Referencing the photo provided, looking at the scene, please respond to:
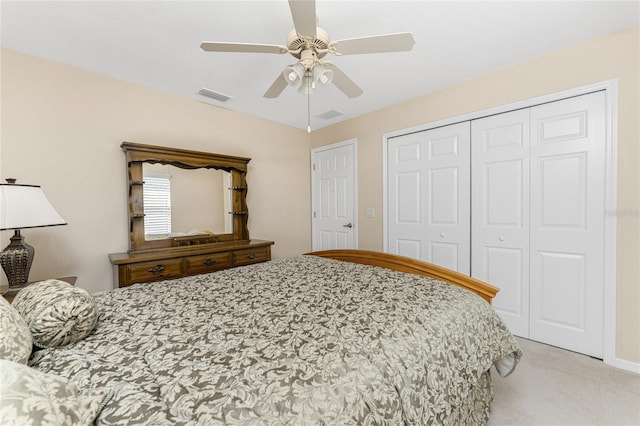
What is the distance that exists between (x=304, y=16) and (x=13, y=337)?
161 cm

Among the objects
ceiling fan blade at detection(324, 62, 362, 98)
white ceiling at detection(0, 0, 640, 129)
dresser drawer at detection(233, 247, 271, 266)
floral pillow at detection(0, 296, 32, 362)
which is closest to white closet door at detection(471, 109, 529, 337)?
white ceiling at detection(0, 0, 640, 129)

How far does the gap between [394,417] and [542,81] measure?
2863mm

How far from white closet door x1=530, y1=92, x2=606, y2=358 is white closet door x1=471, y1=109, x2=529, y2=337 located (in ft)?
0.22

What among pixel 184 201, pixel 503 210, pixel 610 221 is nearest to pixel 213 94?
pixel 184 201

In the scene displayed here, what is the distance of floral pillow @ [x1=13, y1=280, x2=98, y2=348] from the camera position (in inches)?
37.2

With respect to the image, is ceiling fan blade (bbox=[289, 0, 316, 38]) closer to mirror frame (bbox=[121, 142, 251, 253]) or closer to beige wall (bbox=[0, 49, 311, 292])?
mirror frame (bbox=[121, 142, 251, 253])

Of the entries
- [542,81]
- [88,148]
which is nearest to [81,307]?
[88,148]

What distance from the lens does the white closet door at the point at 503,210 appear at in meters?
2.52

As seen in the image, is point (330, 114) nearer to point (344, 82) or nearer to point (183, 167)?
point (344, 82)

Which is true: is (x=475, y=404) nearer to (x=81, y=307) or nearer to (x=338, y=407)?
(x=338, y=407)

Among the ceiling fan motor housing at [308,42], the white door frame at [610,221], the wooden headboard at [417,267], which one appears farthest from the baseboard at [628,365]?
the ceiling fan motor housing at [308,42]

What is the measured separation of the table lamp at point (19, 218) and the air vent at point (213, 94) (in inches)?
67.4

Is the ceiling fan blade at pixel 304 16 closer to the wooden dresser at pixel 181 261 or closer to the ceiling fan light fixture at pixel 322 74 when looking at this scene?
the ceiling fan light fixture at pixel 322 74

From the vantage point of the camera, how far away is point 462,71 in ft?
8.48
